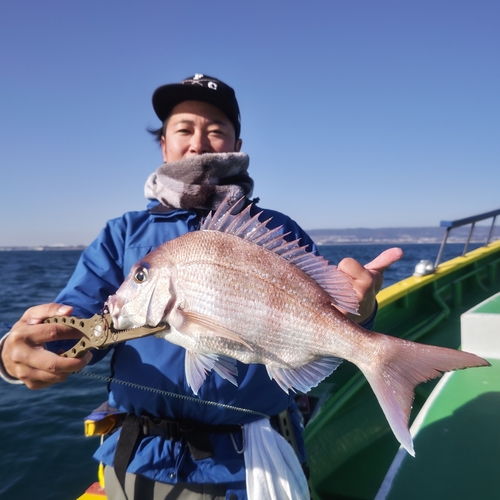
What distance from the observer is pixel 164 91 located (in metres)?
2.30

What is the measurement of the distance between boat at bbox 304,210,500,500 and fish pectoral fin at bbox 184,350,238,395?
96 cm

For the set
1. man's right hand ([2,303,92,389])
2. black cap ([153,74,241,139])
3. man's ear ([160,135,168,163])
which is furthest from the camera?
man's ear ([160,135,168,163])

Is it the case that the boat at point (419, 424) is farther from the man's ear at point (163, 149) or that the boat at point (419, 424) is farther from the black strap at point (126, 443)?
the man's ear at point (163, 149)

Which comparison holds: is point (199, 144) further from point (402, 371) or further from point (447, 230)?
point (447, 230)

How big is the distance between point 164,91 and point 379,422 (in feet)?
10.6

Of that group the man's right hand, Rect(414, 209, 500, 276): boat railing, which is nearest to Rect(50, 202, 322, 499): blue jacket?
the man's right hand

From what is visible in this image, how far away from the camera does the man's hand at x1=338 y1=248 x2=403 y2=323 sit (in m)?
1.73

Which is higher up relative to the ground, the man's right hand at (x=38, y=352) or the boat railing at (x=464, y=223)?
the boat railing at (x=464, y=223)

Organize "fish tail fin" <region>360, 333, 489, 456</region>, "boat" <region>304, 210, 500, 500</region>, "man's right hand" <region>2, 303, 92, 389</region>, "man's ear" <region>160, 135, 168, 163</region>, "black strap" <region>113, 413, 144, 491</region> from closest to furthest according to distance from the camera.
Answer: "fish tail fin" <region>360, 333, 489, 456</region> < "man's right hand" <region>2, 303, 92, 389</region> < "black strap" <region>113, 413, 144, 491</region> < "boat" <region>304, 210, 500, 500</region> < "man's ear" <region>160, 135, 168, 163</region>

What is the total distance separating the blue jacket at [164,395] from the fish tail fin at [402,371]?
0.65 metres

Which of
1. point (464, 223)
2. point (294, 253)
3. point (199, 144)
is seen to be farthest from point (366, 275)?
point (464, 223)

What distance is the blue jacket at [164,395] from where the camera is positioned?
5.91 feet

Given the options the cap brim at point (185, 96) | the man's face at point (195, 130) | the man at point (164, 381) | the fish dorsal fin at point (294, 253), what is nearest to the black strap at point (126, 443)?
the man at point (164, 381)

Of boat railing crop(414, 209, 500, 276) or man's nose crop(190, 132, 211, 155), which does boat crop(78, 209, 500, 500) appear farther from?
man's nose crop(190, 132, 211, 155)
